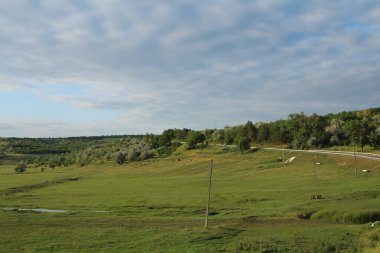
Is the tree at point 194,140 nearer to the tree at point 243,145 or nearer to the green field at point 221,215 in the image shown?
the tree at point 243,145

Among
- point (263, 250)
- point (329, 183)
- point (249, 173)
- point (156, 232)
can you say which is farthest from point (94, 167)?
point (263, 250)

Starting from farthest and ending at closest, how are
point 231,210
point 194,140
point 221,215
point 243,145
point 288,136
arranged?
1. point 194,140
2. point 288,136
3. point 243,145
4. point 231,210
5. point 221,215

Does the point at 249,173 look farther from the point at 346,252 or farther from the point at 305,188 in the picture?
the point at 346,252

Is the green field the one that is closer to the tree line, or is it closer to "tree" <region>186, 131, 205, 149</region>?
the tree line

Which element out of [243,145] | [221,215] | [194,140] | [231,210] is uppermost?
[194,140]

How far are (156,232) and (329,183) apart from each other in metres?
33.7

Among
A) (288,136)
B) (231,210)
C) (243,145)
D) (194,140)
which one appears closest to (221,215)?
(231,210)

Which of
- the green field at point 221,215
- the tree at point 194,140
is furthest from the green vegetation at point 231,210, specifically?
the tree at point 194,140

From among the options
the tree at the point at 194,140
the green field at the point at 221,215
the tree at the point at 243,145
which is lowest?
the green field at the point at 221,215

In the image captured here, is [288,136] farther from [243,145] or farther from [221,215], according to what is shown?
[221,215]

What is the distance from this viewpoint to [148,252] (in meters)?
29.7

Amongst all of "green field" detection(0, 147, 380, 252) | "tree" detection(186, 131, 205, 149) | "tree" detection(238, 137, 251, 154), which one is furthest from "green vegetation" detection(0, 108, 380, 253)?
"tree" detection(186, 131, 205, 149)

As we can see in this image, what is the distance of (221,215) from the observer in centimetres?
4678

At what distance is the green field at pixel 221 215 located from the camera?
31.4 meters
